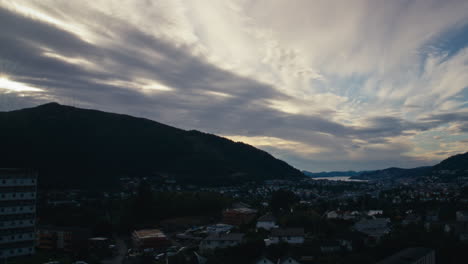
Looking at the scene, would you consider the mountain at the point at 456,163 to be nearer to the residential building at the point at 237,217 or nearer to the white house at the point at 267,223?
the residential building at the point at 237,217

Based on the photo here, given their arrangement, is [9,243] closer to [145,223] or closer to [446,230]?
[145,223]

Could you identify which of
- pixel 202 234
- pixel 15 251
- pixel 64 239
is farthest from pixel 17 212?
pixel 202 234

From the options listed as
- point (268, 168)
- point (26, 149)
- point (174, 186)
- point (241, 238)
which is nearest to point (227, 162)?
point (268, 168)

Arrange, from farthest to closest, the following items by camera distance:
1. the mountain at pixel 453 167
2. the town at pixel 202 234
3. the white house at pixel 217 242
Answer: the mountain at pixel 453 167 < the white house at pixel 217 242 < the town at pixel 202 234

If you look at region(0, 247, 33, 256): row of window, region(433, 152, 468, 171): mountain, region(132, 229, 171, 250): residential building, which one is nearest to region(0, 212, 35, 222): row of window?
region(0, 247, 33, 256): row of window

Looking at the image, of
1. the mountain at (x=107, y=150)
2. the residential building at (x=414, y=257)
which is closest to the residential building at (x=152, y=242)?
the residential building at (x=414, y=257)

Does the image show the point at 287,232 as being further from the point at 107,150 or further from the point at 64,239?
the point at 107,150

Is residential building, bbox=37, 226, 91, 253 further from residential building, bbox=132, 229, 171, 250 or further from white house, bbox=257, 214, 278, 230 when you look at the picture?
white house, bbox=257, 214, 278, 230
